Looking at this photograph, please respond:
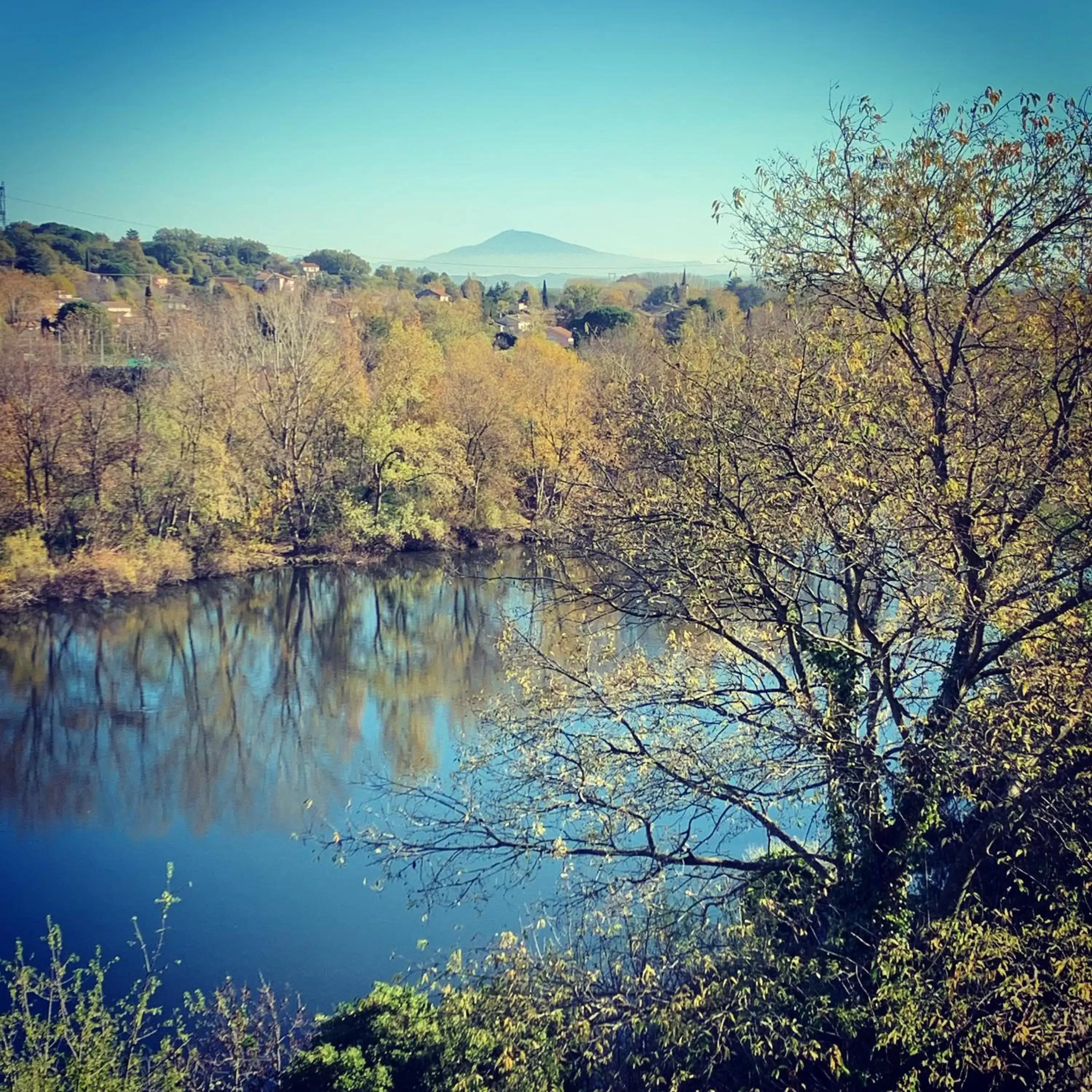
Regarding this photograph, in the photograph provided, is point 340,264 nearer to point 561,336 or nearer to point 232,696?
point 561,336

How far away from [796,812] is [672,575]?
6.72 feet

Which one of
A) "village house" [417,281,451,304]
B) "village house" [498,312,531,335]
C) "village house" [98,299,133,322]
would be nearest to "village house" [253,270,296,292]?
"village house" [98,299,133,322]

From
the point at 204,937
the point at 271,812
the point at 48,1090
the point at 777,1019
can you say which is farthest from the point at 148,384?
the point at 777,1019

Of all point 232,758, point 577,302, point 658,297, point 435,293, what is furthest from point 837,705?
point 435,293

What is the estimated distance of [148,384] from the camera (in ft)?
75.7

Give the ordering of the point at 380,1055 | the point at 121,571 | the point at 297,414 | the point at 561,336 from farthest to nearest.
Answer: the point at 561,336 < the point at 297,414 < the point at 121,571 < the point at 380,1055

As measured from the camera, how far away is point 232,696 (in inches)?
590

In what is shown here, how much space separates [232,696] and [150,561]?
273 inches

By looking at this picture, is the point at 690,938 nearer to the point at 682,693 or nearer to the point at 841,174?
the point at 682,693

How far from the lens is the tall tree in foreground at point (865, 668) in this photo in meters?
4.61

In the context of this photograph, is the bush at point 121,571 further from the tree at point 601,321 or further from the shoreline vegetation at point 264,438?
the tree at point 601,321

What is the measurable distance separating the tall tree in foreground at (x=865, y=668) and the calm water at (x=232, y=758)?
2.72m

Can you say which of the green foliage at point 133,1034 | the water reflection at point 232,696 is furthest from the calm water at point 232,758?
the green foliage at point 133,1034

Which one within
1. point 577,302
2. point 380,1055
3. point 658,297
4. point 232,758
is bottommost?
point 232,758
